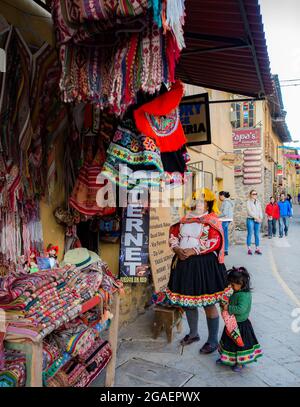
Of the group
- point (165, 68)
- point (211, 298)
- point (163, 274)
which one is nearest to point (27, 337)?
point (165, 68)

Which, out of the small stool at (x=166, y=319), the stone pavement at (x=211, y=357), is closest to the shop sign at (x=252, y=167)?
the stone pavement at (x=211, y=357)

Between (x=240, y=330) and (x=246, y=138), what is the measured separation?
13829 mm

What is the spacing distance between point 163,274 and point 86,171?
228 centimetres

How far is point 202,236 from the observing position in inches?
155

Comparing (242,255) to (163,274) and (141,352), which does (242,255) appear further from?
(141,352)

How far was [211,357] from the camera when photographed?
3.89 m

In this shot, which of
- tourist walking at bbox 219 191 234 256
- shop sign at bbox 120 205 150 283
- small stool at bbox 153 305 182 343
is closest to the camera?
small stool at bbox 153 305 182 343

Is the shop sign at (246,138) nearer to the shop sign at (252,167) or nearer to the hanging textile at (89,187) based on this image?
the shop sign at (252,167)

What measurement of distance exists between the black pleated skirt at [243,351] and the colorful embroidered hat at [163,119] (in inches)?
71.2

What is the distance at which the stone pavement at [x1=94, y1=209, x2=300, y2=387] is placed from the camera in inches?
133

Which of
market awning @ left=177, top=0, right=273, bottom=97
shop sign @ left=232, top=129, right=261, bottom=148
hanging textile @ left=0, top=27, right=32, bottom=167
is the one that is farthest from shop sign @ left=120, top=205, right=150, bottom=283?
shop sign @ left=232, top=129, right=261, bottom=148

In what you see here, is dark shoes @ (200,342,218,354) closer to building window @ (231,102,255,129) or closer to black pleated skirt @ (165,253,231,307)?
black pleated skirt @ (165,253,231,307)

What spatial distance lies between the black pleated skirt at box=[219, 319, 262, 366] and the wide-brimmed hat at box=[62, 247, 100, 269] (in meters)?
1.49
